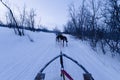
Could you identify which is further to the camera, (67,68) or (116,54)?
(116,54)

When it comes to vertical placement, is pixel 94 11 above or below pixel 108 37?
above

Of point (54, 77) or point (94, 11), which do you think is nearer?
point (54, 77)

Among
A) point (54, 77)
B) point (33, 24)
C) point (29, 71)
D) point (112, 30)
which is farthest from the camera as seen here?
point (33, 24)

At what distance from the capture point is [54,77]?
6.89 metres

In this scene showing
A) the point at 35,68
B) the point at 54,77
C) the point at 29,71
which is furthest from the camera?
the point at 35,68

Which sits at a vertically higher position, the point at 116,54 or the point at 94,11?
the point at 94,11

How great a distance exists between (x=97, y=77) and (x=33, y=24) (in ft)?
204

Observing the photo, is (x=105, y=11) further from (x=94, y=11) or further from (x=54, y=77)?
(x=94, y=11)

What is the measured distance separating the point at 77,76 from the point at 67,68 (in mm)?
1426

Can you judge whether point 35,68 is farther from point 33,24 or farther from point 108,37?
point 33,24

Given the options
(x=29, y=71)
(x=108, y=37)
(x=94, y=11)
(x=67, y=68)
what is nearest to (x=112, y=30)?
(x=108, y=37)

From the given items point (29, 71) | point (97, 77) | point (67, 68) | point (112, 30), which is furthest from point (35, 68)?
point (112, 30)

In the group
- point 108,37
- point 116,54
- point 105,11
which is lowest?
point 116,54

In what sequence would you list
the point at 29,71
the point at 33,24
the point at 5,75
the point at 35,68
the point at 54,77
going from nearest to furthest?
the point at 54,77
the point at 5,75
the point at 29,71
the point at 35,68
the point at 33,24
